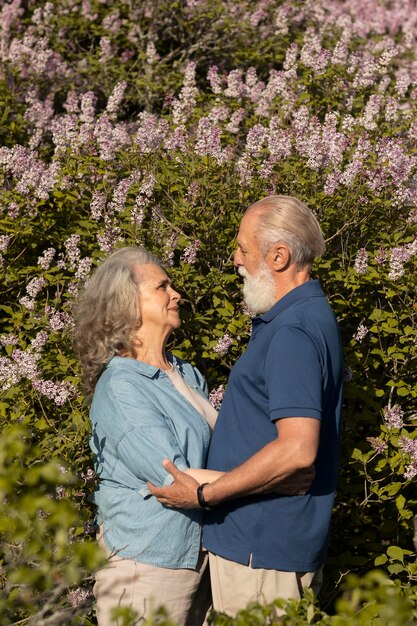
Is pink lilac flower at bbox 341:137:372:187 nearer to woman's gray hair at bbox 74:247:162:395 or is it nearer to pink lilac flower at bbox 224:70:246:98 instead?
woman's gray hair at bbox 74:247:162:395

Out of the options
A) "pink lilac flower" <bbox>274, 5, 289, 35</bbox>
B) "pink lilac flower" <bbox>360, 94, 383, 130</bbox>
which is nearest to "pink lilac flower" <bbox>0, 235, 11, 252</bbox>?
"pink lilac flower" <bbox>360, 94, 383, 130</bbox>

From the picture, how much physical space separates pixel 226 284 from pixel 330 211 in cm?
57

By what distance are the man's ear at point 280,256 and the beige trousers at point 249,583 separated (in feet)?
3.02

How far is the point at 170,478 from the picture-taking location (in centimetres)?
298

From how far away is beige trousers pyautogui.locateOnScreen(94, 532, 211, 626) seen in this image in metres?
3.06

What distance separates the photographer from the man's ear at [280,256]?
3.03 m

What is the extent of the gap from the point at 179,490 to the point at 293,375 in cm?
52

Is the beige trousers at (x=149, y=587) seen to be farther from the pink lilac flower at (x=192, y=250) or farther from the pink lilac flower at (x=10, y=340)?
the pink lilac flower at (x=192, y=250)

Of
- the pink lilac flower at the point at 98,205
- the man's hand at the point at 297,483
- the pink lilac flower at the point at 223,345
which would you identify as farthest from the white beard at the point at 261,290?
the pink lilac flower at the point at 98,205

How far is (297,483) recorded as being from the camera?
9.37 ft

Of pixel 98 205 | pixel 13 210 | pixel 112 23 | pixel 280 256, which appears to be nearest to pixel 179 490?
pixel 280 256

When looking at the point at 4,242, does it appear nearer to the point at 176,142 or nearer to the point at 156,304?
the point at 176,142

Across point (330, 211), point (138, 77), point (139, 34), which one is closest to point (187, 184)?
point (330, 211)

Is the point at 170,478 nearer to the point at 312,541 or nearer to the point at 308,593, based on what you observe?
the point at 312,541
